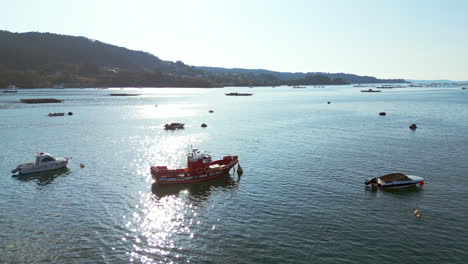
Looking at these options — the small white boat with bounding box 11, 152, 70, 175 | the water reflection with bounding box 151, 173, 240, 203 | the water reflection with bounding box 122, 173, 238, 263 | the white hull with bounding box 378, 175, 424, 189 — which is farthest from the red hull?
the white hull with bounding box 378, 175, 424, 189

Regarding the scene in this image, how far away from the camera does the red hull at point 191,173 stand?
51375 millimetres

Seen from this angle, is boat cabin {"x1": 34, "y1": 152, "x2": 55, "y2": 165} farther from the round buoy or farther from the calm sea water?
the round buoy

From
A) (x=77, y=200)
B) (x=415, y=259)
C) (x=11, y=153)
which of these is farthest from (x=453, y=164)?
(x=11, y=153)

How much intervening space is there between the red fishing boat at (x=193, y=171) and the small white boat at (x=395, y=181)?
985 inches

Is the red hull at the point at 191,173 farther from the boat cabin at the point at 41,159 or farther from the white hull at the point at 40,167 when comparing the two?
the boat cabin at the point at 41,159

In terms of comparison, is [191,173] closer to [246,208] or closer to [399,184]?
[246,208]

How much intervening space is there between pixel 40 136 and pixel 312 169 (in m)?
84.6

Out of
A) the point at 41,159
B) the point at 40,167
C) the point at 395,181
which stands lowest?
the point at 395,181

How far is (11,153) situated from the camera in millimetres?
71562

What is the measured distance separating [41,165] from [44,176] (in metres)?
3.10

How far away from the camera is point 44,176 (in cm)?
5628

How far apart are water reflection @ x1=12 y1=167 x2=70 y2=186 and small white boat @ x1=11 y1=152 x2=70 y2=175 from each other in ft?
2.39

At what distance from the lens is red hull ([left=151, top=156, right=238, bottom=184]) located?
5138cm

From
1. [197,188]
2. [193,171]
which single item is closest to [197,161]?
[193,171]
